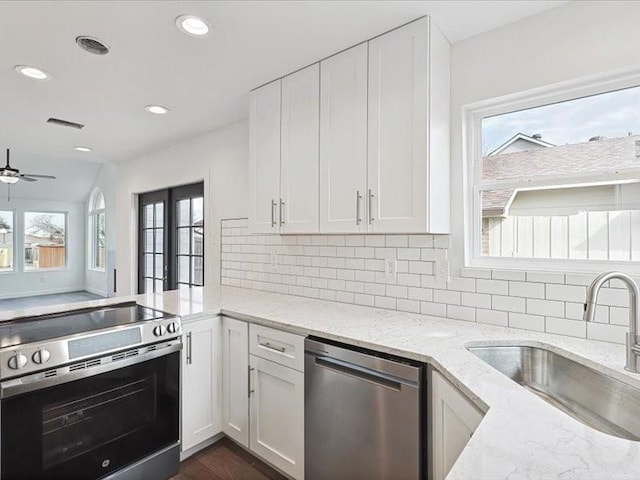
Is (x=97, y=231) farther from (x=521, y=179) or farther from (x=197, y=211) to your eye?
(x=521, y=179)

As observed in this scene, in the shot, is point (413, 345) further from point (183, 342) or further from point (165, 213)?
point (165, 213)

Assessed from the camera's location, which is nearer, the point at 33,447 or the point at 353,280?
the point at 33,447

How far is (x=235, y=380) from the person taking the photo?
2.17m

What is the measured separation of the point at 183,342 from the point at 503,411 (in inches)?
66.6

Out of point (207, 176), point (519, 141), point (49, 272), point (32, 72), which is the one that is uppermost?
point (32, 72)

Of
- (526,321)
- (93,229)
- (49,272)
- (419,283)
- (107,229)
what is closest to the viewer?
(526,321)

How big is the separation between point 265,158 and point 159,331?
1280 mm

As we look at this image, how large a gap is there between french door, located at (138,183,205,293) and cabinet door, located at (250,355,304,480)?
1913mm

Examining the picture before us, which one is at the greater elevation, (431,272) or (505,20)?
(505,20)

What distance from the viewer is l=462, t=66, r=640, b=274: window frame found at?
5.10 ft

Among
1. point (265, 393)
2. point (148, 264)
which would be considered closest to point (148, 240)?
point (148, 264)

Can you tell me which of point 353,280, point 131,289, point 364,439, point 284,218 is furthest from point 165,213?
point 364,439

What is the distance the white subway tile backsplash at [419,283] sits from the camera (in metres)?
1.59

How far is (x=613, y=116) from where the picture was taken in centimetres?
159
